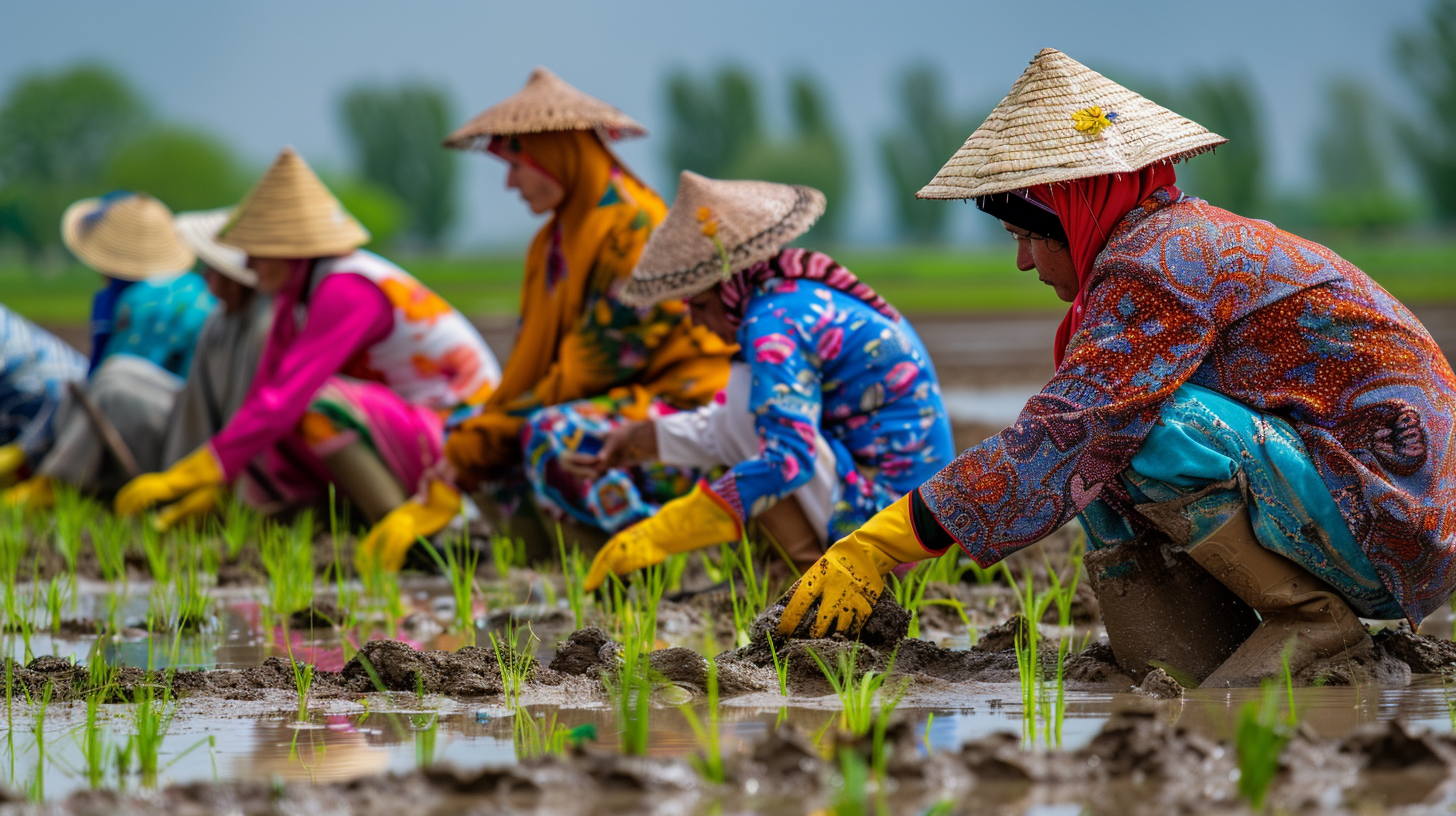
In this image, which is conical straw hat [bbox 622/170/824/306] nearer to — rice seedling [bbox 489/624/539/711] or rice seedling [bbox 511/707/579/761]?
rice seedling [bbox 489/624/539/711]

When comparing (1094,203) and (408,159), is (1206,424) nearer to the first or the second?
(1094,203)

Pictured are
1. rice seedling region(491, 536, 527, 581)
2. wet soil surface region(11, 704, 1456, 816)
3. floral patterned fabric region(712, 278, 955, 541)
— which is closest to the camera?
wet soil surface region(11, 704, 1456, 816)

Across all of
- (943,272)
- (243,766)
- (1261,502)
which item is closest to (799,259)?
(1261,502)

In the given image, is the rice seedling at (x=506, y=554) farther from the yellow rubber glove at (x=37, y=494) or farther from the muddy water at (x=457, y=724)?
the yellow rubber glove at (x=37, y=494)

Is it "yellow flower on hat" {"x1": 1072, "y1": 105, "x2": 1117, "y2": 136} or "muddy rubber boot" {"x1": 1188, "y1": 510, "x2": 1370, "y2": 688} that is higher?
"yellow flower on hat" {"x1": 1072, "y1": 105, "x2": 1117, "y2": 136}

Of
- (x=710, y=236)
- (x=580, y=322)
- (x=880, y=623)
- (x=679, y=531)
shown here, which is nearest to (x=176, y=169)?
(x=580, y=322)

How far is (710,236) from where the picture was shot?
3.48 meters

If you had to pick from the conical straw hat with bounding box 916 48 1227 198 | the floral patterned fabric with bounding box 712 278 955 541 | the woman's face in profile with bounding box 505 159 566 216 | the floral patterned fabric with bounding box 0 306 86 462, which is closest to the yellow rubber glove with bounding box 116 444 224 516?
the woman's face in profile with bounding box 505 159 566 216

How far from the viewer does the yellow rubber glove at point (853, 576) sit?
2625 millimetres

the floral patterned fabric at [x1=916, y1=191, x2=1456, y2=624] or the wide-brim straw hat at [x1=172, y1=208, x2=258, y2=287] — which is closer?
the floral patterned fabric at [x1=916, y1=191, x2=1456, y2=624]

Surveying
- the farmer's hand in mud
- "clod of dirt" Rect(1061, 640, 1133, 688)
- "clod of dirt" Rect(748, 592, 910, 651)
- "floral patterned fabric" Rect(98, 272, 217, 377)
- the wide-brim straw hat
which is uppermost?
the wide-brim straw hat

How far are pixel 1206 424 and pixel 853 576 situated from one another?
0.64 m

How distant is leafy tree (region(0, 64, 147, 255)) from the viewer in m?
50.4

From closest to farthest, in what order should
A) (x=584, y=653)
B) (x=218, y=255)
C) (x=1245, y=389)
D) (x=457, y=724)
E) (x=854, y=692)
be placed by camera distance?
(x=854, y=692) < (x=457, y=724) < (x=1245, y=389) < (x=584, y=653) < (x=218, y=255)
